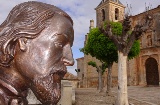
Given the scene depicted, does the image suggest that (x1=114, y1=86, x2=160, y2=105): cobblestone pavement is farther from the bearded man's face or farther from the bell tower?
the bell tower

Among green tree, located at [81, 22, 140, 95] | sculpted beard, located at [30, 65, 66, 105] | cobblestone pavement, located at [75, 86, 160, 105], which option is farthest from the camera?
green tree, located at [81, 22, 140, 95]

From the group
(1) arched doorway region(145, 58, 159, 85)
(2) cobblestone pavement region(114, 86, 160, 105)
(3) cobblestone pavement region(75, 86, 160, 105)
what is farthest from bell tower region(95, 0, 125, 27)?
(3) cobblestone pavement region(75, 86, 160, 105)

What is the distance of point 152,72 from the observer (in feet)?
100

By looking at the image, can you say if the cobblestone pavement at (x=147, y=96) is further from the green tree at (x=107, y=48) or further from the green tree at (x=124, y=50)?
the green tree at (x=107, y=48)

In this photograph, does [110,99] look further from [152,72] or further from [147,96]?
[152,72]

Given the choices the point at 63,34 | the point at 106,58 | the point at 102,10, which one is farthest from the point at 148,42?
the point at 63,34

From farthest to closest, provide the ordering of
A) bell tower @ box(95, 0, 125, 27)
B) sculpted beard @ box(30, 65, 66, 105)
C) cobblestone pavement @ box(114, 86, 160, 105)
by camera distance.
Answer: bell tower @ box(95, 0, 125, 27) → cobblestone pavement @ box(114, 86, 160, 105) → sculpted beard @ box(30, 65, 66, 105)

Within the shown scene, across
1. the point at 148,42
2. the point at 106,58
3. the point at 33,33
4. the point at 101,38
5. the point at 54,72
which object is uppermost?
the point at 148,42

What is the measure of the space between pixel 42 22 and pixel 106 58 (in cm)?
1650

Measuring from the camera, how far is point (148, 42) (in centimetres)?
3152

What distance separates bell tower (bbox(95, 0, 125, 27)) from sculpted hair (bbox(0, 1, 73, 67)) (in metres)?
38.6

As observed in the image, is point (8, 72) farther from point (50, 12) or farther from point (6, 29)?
point (50, 12)

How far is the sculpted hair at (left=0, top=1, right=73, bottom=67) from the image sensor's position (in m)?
0.67

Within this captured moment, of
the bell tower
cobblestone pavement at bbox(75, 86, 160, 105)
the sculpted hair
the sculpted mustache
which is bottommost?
cobblestone pavement at bbox(75, 86, 160, 105)
